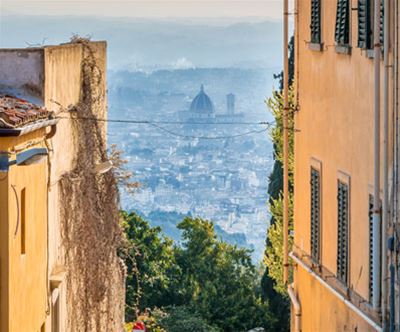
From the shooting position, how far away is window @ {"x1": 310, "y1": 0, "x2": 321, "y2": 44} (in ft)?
71.7

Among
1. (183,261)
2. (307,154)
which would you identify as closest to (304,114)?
(307,154)

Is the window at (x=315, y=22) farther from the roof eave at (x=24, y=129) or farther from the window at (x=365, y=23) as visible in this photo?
the roof eave at (x=24, y=129)

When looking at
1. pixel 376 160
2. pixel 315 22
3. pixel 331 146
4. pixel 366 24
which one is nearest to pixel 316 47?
pixel 315 22

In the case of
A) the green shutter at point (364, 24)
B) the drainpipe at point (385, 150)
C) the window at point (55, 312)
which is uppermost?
the green shutter at point (364, 24)

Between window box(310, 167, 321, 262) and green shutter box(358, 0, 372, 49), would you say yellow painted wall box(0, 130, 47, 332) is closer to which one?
green shutter box(358, 0, 372, 49)

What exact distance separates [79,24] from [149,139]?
6794 cm

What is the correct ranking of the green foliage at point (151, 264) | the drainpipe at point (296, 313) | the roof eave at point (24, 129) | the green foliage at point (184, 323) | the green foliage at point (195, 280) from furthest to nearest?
the green foliage at point (151, 264), the green foliage at point (195, 280), the green foliage at point (184, 323), the drainpipe at point (296, 313), the roof eave at point (24, 129)

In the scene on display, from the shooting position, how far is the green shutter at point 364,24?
18.0 meters

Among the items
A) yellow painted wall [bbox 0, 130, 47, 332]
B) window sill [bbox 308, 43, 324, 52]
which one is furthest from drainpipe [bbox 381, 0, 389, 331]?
window sill [bbox 308, 43, 324, 52]

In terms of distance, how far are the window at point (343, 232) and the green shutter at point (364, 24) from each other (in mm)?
2324

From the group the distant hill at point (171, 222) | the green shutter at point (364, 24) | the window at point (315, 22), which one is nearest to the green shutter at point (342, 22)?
the green shutter at point (364, 24)

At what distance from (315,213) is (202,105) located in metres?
76.4

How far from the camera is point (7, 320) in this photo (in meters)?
15.8

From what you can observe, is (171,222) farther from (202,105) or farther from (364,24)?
(364,24)
